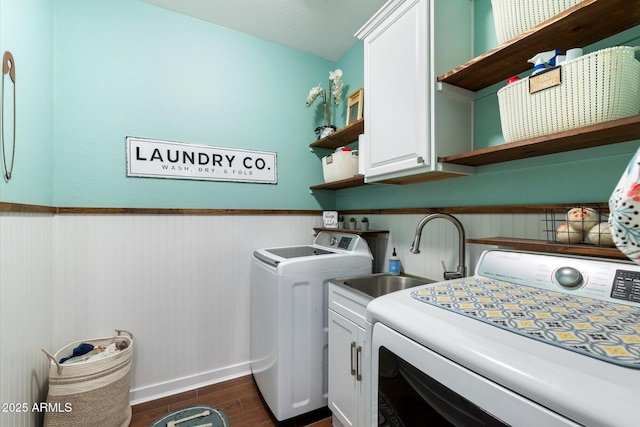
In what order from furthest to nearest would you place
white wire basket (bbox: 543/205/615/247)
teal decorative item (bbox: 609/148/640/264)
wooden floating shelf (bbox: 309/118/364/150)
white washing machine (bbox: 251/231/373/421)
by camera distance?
wooden floating shelf (bbox: 309/118/364/150) → white washing machine (bbox: 251/231/373/421) → white wire basket (bbox: 543/205/615/247) → teal decorative item (bbox: 609/148/640/264)

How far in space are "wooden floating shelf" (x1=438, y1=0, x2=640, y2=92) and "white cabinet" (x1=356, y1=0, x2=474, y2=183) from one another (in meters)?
0.11

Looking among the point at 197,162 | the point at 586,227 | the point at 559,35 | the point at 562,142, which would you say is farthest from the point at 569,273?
the point at 197,162

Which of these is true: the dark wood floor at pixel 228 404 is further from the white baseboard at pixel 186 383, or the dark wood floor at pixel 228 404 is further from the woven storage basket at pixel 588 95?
the woven storage basket at pixel 588 95

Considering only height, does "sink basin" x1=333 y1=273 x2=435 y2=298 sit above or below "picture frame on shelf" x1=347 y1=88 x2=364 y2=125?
below

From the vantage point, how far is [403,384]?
0.78m

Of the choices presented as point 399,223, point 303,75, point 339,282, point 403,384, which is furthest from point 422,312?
point 303,75

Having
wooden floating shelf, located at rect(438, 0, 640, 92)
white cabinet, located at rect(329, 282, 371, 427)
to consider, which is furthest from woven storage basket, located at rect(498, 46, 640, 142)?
white cabinet, located at rect(329, 282, 371, 427)

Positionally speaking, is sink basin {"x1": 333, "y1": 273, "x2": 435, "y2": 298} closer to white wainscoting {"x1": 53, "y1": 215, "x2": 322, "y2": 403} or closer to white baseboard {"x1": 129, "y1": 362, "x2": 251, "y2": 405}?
white wainscoting {"x1": 53, "y1": 215, "x2": 322, "y2": 403}

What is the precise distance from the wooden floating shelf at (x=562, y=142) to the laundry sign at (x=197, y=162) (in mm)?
1447

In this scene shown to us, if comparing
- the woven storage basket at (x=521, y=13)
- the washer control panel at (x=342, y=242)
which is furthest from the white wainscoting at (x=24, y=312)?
the woven storage basket at (x=521, y=13)

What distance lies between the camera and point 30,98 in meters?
1.36

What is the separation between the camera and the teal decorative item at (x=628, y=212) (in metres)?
0.41

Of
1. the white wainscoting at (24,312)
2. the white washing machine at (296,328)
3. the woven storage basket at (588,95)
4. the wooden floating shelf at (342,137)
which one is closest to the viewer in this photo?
the woven storage basket at (588,95)

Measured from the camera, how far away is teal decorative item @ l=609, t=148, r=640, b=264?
1.36 ft
